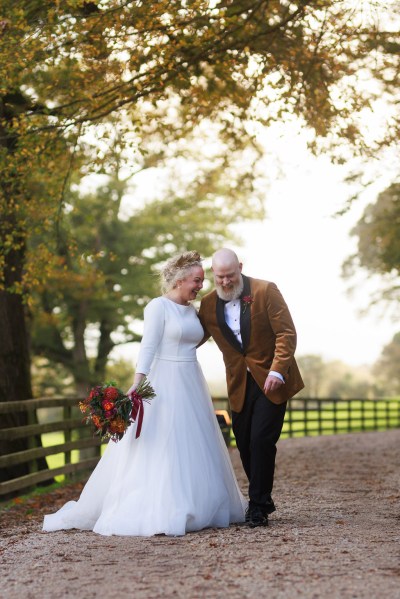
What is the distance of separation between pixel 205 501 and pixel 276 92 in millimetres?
6785

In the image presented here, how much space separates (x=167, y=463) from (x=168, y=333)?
1071mm

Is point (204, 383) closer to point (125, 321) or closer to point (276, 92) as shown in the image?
point (276, 92)

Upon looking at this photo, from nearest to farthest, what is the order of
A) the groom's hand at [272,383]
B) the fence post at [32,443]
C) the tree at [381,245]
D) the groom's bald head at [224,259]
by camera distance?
the groom's hand at [272,383], the groom's bald head at [224,259], the fence post at [32,443], the tree at [381,245]

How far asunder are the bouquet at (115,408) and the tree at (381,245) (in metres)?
11.8

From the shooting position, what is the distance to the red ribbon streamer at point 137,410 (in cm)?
788

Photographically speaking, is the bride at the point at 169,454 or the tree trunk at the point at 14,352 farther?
the tree trunk at the point at 14,352

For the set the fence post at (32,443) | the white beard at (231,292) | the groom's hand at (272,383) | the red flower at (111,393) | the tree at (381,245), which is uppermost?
the tree at (381,245)

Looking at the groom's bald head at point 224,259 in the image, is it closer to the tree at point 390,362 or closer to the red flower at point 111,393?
the red flower at point 111,393

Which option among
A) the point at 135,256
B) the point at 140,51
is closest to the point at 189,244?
the point at 135,256

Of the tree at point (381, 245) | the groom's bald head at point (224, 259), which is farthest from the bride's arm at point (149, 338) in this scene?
the tree at point (381, 245)

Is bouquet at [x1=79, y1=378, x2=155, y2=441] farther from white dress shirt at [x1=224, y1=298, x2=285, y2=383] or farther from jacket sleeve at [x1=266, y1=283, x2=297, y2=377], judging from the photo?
jacket sleeve at [x1=266, y1=283, x2=297, y2=377]

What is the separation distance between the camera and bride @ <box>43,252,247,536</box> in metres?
7.64

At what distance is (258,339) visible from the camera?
8016 mm

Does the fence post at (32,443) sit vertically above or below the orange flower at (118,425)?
below
